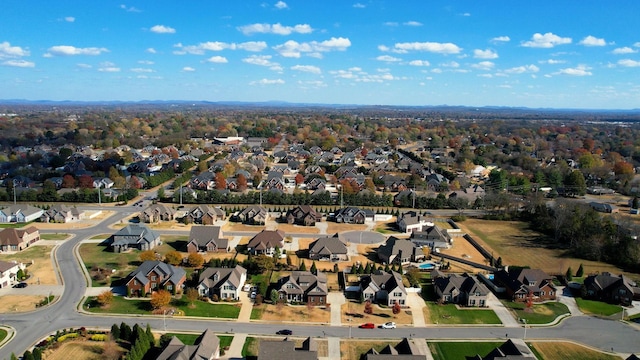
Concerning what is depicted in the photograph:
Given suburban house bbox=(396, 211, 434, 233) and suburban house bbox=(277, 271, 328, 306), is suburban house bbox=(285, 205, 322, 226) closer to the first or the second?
suburban house bbox=(396, 211, 434, 233)

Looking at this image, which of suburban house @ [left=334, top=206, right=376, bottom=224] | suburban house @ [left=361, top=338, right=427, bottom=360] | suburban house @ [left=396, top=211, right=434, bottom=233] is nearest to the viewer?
suburban house @ [left=361, top=338, right=427, bottom=360]

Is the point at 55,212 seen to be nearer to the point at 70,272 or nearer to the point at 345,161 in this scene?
the point at 70,272

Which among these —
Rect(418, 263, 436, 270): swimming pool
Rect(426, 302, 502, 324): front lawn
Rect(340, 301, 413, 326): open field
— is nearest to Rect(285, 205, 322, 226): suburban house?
Rect(418, 263, 436, 270): swimming pool

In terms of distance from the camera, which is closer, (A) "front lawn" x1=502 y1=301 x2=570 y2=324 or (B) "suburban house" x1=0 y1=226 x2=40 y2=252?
(A) "front lawn" x1=502 y1=301 x2=570 y2=324

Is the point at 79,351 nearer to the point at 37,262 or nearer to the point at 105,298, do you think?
the point at 105,298

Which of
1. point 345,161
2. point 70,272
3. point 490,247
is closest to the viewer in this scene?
point 70,272

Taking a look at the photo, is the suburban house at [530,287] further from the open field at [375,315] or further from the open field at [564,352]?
the open field at [375,315]

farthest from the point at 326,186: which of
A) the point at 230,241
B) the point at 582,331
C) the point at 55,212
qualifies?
the point at 582,331
